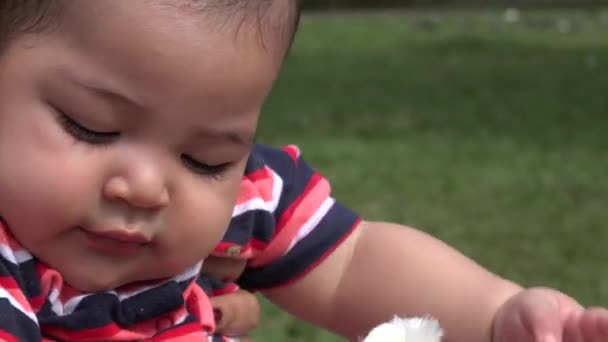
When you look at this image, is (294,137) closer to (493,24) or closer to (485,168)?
(485,168)

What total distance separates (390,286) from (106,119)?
39 centimetres

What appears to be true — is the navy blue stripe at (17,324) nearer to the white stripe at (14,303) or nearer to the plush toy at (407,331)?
the white stripe at (14,303)

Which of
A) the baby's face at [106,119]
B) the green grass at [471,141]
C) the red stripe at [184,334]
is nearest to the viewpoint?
the baby's face at [106,119]

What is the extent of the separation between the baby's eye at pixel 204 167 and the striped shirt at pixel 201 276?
0.10 meters

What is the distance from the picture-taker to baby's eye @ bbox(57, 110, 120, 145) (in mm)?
743

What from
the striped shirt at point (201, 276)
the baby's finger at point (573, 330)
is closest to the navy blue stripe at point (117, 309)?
the striped shirt at point (201, 276)

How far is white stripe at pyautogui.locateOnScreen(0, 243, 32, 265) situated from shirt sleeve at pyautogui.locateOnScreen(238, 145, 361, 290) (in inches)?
9.9

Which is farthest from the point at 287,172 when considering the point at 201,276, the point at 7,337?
the point at 7,337

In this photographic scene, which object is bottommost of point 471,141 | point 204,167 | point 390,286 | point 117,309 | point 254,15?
point 471,141

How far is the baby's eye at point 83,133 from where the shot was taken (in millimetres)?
743

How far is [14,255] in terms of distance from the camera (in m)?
0.77

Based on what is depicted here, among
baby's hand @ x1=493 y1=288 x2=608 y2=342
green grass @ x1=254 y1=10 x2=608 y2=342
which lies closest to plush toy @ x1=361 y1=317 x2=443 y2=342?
baby's hand @ x1=493 y1=288 x2=608 y2=342

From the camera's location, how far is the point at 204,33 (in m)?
0.75

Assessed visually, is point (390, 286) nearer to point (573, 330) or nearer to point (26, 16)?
point (573, 330)
